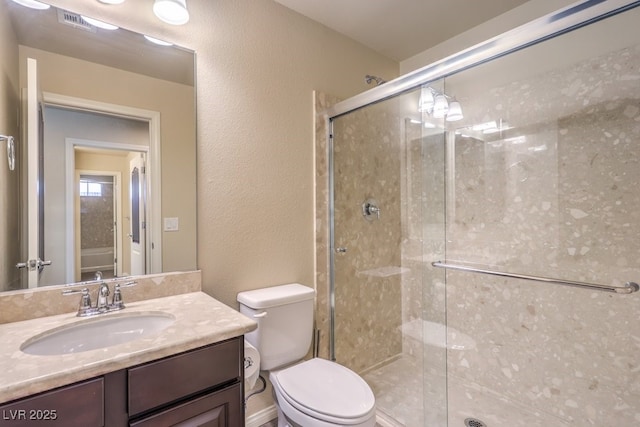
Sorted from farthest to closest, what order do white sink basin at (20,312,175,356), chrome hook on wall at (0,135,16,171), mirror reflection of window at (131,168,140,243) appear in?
mirror reflection of window at (131,168,140,243) < chrome hook on wall at (0,135,16,171) < white sink basin at (20,312,175,356)

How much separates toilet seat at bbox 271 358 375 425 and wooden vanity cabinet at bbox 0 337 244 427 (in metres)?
0.31

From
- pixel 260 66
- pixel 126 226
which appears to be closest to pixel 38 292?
pixel 126 226

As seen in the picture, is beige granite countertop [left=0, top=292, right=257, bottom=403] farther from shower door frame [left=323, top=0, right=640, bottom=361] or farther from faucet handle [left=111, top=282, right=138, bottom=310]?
shower door frame [left=323, top=0, right=640, bottom=361]

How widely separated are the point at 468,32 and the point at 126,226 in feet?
8.08

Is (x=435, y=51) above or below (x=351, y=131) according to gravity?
above

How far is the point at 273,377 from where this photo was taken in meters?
1.47

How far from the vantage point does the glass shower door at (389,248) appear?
6.92 feet

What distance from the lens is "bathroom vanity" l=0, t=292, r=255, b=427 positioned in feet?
2.39

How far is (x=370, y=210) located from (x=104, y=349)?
1.77 metres

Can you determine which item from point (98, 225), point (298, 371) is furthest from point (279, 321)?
point (98, 225)

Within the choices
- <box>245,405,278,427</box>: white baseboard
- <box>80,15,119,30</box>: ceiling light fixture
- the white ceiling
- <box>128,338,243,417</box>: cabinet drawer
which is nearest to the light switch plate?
<box>128,338,243,417</box>: cabinet drawer

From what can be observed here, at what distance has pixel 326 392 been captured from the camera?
1.33 m

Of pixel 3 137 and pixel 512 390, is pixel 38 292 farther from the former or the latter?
Result: pixel 512 390

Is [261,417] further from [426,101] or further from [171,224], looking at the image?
[426,101]
